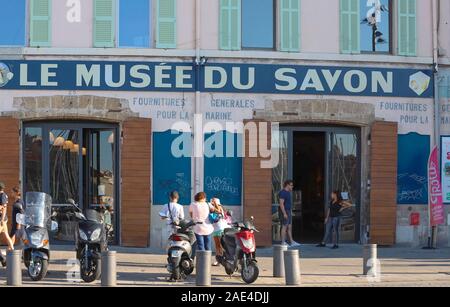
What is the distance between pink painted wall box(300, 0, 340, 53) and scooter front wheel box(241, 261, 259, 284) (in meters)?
7.36

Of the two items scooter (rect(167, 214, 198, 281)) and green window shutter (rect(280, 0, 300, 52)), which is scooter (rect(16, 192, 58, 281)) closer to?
scooter (rect(167, 214, 198, 281))

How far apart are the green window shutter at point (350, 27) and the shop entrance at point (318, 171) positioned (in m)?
2.03

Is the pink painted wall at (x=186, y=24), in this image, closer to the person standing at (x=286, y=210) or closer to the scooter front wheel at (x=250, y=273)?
the person standing at (x=286, y=210)

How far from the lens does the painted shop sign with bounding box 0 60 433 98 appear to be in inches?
688

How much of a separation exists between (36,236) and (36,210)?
19.5 inches

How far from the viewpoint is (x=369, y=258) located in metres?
13.4

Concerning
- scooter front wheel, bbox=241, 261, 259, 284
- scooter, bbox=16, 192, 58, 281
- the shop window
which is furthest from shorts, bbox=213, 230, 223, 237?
the shop window

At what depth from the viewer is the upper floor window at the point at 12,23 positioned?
1761cm

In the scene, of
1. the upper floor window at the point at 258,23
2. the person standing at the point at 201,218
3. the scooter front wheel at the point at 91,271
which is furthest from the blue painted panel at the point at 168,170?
the scooter front wheel at the point at 91,271

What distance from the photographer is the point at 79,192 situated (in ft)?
58.7

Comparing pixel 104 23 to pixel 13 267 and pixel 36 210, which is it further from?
pixel 13 267

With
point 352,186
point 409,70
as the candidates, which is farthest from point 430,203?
point 409,70

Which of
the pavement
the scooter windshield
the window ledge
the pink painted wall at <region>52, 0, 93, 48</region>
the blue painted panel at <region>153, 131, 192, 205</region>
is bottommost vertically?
the pavement
